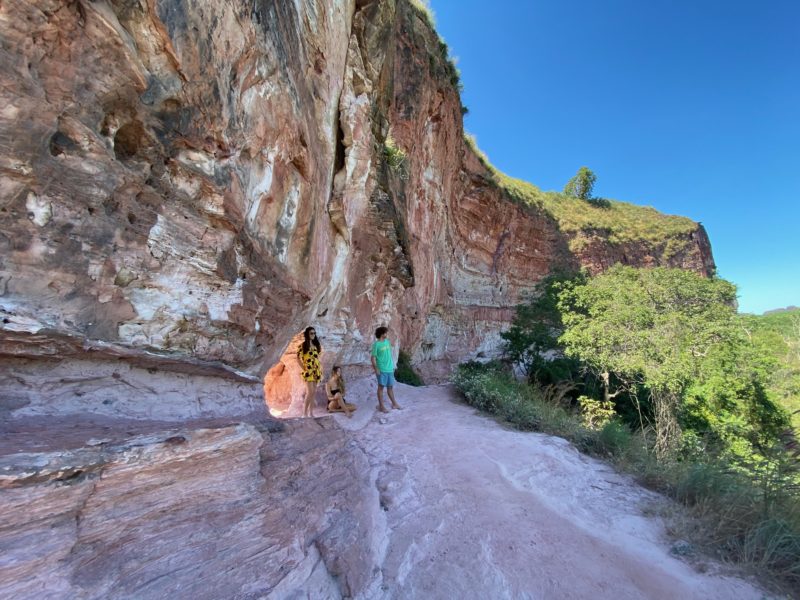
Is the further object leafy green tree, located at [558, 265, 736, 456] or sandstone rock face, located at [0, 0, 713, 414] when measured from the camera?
leafy green tree, located at [558, 265, 736, 456]

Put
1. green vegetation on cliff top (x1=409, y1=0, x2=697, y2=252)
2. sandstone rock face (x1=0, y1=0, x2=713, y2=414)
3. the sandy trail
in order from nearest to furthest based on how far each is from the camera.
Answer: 1. sandstone rock face (x1=0, y1=0, x2=713, y2=414)
2. the sandy trail
3. green vegetation on cliff top (x1=409, y1=0, x2=697, y2=252)

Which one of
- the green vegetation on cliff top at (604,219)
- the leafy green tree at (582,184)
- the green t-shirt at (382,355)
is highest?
the leafy green tree at (582,184)

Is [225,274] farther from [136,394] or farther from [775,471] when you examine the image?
[775,471]

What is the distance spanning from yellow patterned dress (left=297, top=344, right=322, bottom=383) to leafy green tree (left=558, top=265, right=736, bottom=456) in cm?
551

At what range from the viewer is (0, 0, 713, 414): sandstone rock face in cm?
221

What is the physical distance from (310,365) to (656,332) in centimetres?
799

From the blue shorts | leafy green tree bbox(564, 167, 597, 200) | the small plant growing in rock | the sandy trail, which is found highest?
leafy green tree bbox(564, 167, 597, 200)

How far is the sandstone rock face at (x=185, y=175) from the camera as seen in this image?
7.24ft

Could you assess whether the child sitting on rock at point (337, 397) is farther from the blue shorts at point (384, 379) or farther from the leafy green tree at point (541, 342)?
the leafy green tree at point (541, 342)

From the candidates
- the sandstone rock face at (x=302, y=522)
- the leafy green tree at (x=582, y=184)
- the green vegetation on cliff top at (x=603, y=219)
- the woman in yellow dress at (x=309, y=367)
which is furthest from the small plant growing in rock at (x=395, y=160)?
the leafy green tree at (x=582, y=184)

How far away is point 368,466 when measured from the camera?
4.03m

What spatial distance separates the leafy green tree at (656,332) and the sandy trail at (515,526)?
3220mm

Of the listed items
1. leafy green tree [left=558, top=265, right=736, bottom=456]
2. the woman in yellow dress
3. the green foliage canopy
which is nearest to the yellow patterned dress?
the woman in yellow dress

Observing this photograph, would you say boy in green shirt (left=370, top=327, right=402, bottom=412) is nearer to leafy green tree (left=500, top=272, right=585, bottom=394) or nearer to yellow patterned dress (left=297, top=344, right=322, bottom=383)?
yellow patterned dress (left=297, top=344, right=322, bottom=383)
